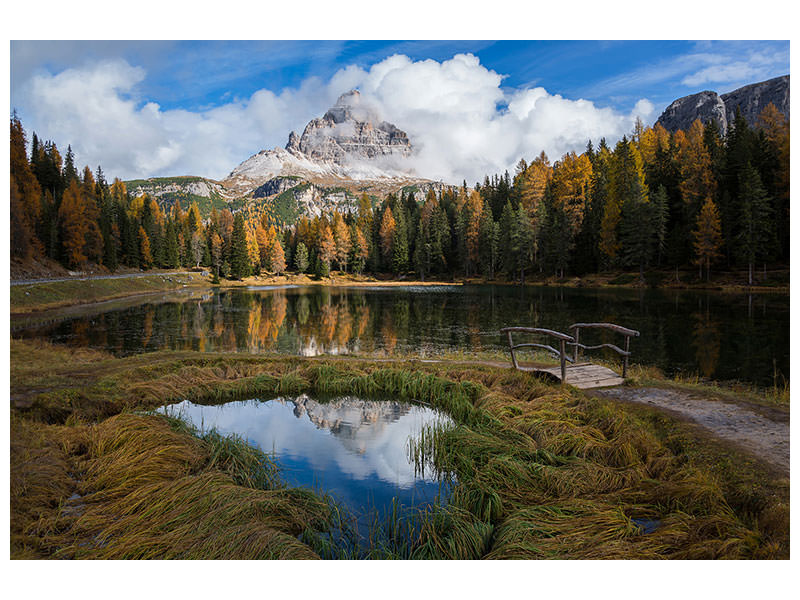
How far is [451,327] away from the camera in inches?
917

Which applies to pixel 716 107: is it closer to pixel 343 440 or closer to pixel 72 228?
pixel 72 228

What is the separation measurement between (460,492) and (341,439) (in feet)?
9.37

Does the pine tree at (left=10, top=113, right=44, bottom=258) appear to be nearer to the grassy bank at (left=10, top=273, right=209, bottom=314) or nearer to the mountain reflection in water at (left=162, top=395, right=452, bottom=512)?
the grassy bank at (left=10, top=273, right=209, bottom=314)

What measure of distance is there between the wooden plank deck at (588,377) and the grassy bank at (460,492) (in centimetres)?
103

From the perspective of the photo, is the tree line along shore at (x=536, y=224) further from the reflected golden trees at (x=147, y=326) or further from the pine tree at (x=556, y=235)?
the reflected golden trees at (x=147, y=326)

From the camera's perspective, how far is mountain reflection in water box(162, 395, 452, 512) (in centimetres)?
568

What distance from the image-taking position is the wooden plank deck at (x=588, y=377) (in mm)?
9062

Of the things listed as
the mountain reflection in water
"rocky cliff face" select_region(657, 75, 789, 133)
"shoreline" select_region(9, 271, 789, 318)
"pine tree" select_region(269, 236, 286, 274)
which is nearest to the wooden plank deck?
the mountain reflection in water

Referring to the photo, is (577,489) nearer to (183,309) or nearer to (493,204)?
(183,309)

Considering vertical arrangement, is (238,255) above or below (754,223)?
above

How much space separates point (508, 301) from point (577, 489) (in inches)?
1247

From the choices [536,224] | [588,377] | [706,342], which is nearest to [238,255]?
[536,224]

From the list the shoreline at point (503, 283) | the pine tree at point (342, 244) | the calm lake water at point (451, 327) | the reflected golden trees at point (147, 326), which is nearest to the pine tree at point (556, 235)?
the shoreline at point (503, 283)

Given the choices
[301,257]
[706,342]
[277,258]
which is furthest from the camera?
[301,257]
